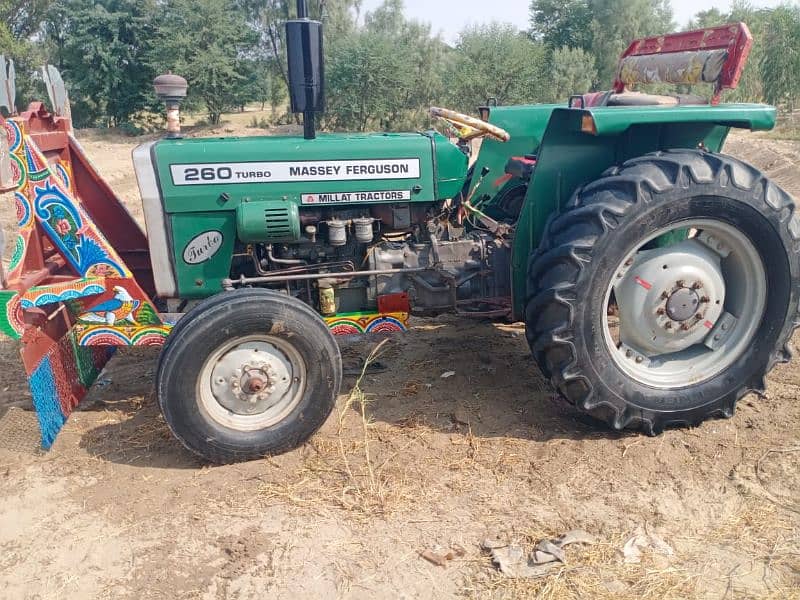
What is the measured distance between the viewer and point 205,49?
26.4 meters

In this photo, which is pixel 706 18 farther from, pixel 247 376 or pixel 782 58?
pixel 247 376

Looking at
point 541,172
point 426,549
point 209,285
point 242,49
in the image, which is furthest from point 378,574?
point 242,49

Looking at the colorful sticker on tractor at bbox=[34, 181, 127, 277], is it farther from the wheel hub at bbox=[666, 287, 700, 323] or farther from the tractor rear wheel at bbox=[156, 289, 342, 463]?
the wheel hub at bbox=[666, 287, 700, 323]

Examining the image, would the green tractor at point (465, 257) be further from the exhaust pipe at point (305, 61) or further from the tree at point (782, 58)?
the tree at point (782, 58)

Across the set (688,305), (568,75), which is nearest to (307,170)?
(688,305)

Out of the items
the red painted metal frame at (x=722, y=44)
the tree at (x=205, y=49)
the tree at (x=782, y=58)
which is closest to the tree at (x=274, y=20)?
the tree at (x=205, y=49)

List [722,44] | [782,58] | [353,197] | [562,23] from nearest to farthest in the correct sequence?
[353,197], [722,44], [782,58], [562,23]

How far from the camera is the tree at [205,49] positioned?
25484 millimetres

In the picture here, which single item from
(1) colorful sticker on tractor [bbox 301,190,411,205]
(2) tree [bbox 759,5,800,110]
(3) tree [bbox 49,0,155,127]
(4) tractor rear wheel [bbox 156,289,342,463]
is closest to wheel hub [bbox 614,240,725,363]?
(1) colorful sticker on tractor [bbox 301,190,411,205]

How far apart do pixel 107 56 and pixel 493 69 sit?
14.7 meters

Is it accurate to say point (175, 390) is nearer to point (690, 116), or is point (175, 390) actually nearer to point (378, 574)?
point (378, 574)

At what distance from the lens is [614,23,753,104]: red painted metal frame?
3.82 m

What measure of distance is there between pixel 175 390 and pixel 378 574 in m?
1.20

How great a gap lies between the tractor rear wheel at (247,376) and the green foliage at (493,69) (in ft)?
71.9
